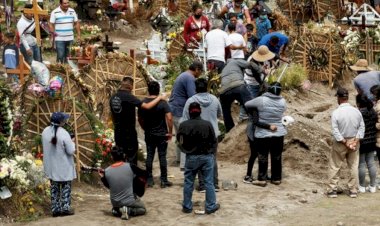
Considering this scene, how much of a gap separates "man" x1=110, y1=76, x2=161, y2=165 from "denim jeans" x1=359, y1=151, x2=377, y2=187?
327 centimetres

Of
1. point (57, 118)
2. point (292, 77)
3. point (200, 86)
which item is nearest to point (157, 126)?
point (200, 86)

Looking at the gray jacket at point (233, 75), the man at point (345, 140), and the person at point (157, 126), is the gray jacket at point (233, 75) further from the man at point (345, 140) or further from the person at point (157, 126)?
the man at point (345, 140)

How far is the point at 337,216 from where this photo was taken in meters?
13.7

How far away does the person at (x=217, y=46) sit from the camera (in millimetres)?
19641

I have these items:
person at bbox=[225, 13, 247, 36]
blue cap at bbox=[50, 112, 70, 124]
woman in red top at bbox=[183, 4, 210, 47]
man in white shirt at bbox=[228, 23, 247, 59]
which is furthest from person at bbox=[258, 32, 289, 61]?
blue cap at bbox=[50, 112, 70, 124]

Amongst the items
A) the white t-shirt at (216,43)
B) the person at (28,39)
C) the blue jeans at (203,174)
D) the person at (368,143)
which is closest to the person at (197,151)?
the blue jeans at (203,174)

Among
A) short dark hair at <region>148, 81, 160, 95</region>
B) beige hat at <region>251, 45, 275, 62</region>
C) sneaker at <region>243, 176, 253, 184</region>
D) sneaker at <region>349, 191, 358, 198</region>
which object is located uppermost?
beige hat at <region>251, 45, 275, 62</region>

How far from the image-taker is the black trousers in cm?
1505

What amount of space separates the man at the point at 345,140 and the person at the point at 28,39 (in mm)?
7457

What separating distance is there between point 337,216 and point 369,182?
7.11ft

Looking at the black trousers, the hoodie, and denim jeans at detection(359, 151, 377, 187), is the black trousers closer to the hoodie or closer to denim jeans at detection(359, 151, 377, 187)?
the hoodie

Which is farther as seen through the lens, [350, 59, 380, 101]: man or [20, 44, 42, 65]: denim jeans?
[20, 44, 42, 65]: denim jeans

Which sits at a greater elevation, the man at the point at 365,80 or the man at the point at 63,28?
the man at the point at 63,28

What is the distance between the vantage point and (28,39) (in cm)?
2014
